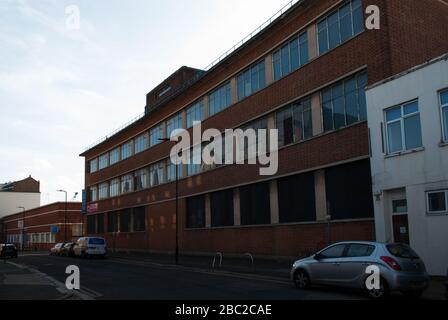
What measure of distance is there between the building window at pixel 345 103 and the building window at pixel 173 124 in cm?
2067

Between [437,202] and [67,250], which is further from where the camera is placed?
[67,250]

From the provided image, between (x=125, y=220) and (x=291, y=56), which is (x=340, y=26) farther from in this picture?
(x=125, y=220)

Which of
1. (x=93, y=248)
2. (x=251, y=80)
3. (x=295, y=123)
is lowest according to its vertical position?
(x=93, y=248)

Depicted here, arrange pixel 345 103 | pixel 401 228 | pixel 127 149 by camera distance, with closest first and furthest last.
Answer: pixel 401 228 < pixel 345 103 < pixel 127 149

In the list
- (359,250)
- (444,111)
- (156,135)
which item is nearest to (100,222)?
(156,135)

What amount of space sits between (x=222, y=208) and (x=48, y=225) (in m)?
63.0

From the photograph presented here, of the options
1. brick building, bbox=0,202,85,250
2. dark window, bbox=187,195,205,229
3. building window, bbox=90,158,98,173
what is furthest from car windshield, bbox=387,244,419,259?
brick building, bbox=0,202,85,250

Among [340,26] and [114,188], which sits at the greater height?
[340,26]

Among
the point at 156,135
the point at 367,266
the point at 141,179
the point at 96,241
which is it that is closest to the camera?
the point at 367,266

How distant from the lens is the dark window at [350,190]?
22658mm

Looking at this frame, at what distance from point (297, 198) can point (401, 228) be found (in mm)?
8572

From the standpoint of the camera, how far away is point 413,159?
1859cm
